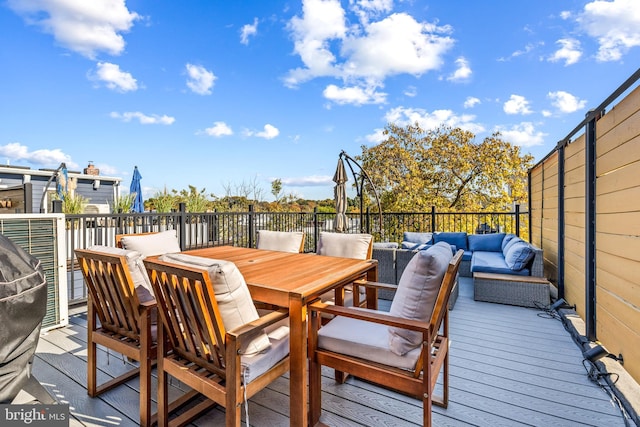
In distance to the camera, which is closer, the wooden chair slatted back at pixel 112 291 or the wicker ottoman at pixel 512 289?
the wooden chair slatted back at pixel 112 291

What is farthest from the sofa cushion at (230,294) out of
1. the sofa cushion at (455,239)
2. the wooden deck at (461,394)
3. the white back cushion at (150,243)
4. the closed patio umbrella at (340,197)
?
the sofa cushion at (455,239)

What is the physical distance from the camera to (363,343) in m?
1.67

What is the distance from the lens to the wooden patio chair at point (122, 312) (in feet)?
5.83

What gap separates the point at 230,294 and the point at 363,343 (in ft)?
2.49

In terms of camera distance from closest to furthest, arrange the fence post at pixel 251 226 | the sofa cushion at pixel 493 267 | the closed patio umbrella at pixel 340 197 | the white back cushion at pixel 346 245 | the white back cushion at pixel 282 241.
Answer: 1. the white back cushion at pixel 346 245
2. the white back cushion at pixel 282 241
3. the sofa cushion at pixel 493 267
4. the closed patio umbrella at pixel 340 197
5. the fence post at pixel 251 226

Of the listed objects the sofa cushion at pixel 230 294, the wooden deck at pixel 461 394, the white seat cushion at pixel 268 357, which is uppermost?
the sofa cushion at pixel 230 294

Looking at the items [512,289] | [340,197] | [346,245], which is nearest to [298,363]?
[346,245]

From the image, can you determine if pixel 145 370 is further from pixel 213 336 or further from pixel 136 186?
pixel 136 186

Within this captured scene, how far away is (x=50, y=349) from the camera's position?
2762mm

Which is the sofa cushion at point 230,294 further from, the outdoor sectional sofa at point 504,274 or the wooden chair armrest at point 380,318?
the outdoor sectional sofa at point 504,274

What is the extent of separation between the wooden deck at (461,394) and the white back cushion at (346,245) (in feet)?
3.99

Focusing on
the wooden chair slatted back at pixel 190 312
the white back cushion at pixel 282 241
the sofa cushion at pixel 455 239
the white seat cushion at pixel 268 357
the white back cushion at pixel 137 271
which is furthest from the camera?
the sofa cushion at pixel 455 239

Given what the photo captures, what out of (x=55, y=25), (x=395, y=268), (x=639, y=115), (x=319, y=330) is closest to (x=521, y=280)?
(x=395, y=268)

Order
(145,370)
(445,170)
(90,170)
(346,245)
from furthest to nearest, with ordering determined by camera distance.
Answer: (90,170) < (445,170) < (346,245) < (145,370)
